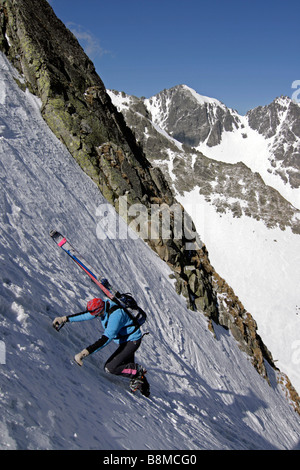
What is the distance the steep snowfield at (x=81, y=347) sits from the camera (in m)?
4.70

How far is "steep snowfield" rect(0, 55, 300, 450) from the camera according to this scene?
15.4 ft

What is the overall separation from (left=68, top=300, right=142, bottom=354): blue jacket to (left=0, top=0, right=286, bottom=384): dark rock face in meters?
12.5

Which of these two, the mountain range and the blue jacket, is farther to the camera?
the blue jacket

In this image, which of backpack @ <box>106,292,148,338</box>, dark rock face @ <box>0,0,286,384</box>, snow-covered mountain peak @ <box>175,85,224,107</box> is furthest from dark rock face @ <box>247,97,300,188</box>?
backpack @ <box>106,292,148,338</box>

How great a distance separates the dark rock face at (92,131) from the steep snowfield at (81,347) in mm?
1416

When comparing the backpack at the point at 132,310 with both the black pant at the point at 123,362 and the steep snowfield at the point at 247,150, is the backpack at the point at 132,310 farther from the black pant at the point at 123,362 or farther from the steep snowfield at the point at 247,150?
the steep snowfield at the point at 247,150

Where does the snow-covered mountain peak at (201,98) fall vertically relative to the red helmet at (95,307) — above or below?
above

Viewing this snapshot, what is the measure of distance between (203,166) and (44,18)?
44685mm

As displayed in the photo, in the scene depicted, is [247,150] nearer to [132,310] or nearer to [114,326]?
[132,310]

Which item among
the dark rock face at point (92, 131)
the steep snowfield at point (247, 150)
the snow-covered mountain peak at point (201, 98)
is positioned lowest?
the dark rock face at point (92, 131)

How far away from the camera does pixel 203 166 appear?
6562 cm

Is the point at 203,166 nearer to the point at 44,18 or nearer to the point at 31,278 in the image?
the point at 44,18

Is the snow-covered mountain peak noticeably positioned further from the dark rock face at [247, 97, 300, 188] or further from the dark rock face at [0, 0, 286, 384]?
the dark rock face at [0, 0, 286, 384]

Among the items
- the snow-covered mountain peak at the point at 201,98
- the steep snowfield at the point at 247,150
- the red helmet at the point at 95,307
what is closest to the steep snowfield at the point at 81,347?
the red helmet at the point at 95,307
